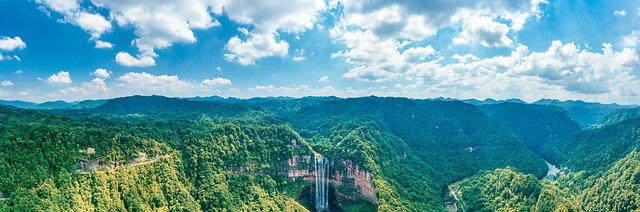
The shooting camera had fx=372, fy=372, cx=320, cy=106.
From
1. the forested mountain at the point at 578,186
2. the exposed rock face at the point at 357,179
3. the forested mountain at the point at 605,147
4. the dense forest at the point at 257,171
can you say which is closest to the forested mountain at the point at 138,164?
the dense forest at the point at 257,171

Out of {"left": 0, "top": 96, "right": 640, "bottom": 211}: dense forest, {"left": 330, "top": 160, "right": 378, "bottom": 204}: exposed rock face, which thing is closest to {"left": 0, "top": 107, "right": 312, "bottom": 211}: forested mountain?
{"left": 0, "top": 96, "right": 640, "bottom": 211}: dense forest

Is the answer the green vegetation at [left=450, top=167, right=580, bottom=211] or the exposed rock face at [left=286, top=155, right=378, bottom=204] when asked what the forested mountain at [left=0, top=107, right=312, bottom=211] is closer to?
the exposed rock face at [left=286, top=155, right=378, bottom=204]

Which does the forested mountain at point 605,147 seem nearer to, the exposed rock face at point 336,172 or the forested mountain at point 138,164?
the exposed rock face at point 336,172

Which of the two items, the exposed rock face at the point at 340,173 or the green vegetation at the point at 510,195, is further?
the exposed rock face at the point at 340,173

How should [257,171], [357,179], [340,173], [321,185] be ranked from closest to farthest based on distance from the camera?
[257,171]
[357,179]
[340,173]
[321,185]

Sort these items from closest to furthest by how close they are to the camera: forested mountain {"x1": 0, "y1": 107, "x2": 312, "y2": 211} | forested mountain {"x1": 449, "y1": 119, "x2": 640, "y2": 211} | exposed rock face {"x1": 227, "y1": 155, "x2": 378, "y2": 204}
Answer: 1. forested mountain {"x1": 0, "y1": 107, "x2": 312, "y2": 211}
2. forested mountain {"x1": 449, "y1": 119, "x2": 640, "y2": 211}
3. exposed rock face {"x1": 227, "y1": 155, "x2": 378, "y2": 204}

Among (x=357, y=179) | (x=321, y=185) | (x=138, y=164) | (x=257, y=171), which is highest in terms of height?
(x=138, y=164)

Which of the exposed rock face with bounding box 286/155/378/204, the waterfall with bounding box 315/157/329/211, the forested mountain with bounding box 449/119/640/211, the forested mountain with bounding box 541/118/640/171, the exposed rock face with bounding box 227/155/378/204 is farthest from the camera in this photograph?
the forested mountain with bounding box 541/118/640/171

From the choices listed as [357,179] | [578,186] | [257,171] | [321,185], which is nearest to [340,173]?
[357,179]

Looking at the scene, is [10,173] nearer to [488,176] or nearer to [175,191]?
[175,191]

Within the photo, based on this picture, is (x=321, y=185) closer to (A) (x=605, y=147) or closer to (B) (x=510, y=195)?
(B) (x=510, y=195)

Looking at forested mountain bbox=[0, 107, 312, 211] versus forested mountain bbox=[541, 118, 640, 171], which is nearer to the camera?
forested mountain bbox=[0, 107, 312, 211]
